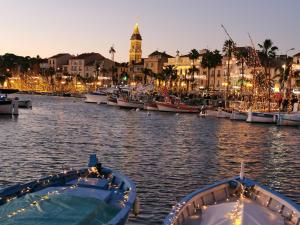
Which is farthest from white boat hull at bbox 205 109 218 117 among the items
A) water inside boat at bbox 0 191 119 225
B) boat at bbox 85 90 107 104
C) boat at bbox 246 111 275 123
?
water inside boat at bbox 0 191 119 225

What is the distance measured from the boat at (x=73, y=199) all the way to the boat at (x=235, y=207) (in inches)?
69.7

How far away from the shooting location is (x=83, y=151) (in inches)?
1587

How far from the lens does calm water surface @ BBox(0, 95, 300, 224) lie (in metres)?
26.8

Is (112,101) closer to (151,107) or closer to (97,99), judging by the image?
(97,99)

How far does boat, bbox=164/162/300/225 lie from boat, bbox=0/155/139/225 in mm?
1770

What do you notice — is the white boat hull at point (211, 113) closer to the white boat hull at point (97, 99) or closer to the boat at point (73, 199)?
the white boat hull at point (97, 99)

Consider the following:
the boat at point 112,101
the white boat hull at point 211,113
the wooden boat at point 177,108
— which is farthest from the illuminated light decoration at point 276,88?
the boat at point 112,101

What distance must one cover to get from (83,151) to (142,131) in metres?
21.2

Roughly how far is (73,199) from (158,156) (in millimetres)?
23714

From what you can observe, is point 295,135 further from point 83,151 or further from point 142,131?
point 83,151

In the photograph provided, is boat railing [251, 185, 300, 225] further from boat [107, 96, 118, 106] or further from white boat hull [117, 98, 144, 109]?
boat [107, 96, 118, 106]

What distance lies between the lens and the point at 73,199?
14930mm

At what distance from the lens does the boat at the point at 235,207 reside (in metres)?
13.3

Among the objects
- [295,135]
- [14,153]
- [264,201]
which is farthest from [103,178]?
[295,135]
